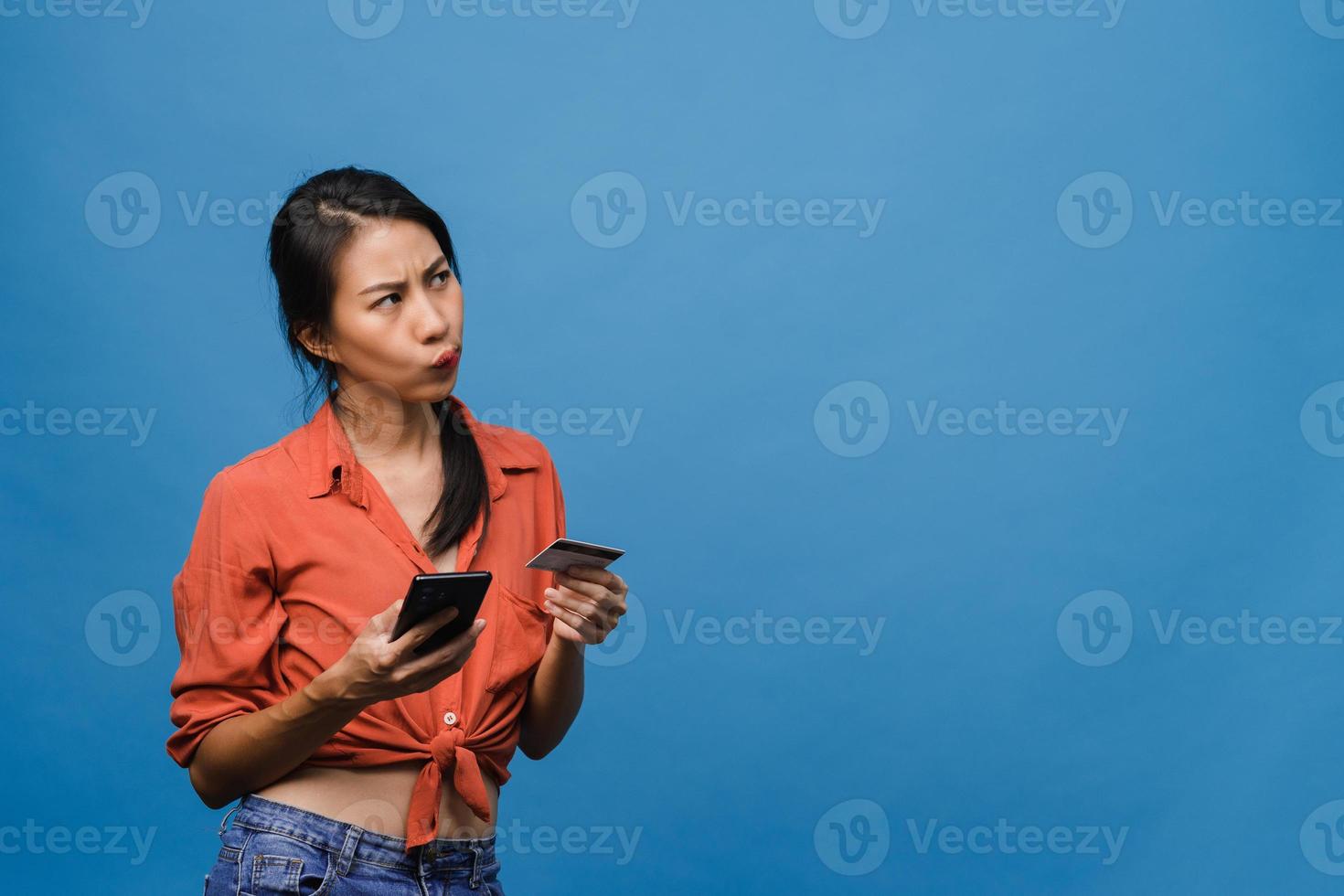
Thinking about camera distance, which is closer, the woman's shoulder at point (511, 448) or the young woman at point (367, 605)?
the young woman at point (367, 605)

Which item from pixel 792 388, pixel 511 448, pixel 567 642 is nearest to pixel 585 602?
pixel 567 642

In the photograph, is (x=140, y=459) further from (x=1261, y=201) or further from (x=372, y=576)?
(x=1261, y=201)

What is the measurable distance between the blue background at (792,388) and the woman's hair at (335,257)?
1.44 m

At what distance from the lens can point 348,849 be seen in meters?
1.68

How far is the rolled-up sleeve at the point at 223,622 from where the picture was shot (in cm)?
171

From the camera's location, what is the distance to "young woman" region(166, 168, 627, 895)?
5.50 feet

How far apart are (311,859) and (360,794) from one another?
0.10m

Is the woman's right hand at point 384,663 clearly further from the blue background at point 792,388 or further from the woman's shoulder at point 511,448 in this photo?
the blue background at point 792,388

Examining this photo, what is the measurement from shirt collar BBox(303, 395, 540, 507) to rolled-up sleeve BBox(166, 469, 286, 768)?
116 mm

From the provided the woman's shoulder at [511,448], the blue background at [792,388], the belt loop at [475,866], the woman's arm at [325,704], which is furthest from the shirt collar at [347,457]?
the blue background at [792,388]

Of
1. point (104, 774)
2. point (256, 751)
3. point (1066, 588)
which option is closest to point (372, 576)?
point (256, 751)

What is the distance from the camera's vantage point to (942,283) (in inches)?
136

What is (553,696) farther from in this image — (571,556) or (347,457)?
(347,457)

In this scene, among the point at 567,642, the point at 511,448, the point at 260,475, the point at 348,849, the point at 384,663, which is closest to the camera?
the point at 384,663
